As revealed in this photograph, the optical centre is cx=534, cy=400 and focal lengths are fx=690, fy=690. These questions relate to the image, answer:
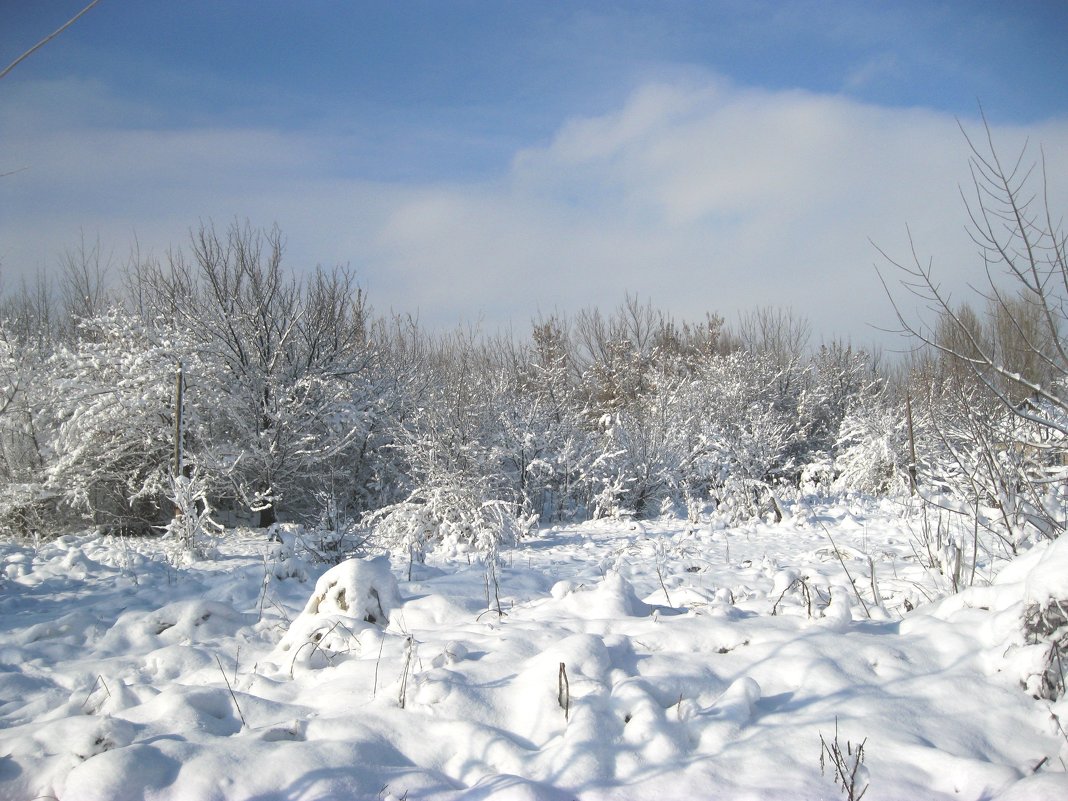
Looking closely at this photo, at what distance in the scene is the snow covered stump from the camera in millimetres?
3303

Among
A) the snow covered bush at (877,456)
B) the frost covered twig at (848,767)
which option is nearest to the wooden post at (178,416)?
the frost covered twig at (848,767)

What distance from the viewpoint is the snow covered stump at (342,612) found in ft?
10.8

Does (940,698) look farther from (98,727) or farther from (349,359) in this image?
(349,359)

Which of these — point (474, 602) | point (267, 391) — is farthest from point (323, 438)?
point (474, 602)

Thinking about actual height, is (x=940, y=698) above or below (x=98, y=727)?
below

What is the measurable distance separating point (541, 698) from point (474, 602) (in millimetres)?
1620

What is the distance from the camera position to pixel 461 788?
84.9 inches

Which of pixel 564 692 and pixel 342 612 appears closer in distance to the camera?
pixel 564 692

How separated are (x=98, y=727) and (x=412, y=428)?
388 inches

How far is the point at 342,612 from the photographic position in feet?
12.2

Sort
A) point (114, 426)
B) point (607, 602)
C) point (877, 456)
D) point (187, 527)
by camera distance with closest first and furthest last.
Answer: point (607, 602)
point (187, 527)
point (114, 426)
point (877, 456)

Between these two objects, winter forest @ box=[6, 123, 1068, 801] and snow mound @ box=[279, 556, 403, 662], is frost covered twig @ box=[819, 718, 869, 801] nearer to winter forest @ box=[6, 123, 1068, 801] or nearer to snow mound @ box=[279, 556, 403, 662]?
winter forest @ box=[6, 123, 1068, 801]

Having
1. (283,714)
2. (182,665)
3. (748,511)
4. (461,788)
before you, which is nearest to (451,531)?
(748,511)

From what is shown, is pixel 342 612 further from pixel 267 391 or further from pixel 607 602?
pixel 267 391
